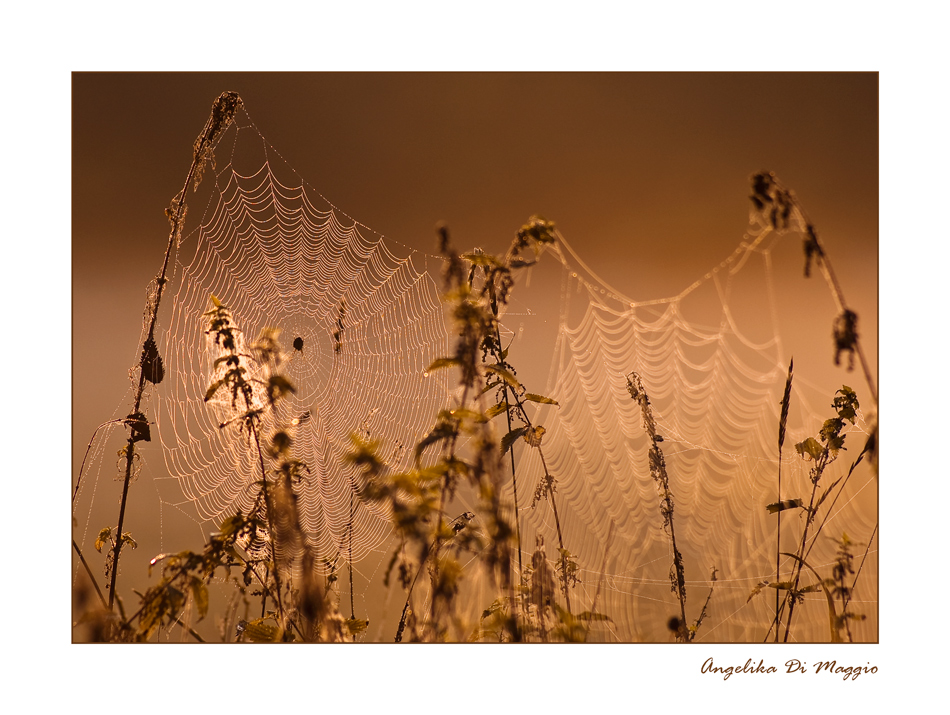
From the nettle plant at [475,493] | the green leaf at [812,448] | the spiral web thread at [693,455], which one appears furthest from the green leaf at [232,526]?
the green leaf at [812,448]

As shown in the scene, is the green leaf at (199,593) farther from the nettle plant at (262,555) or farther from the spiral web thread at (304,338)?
the spiral web thread at (304,338)

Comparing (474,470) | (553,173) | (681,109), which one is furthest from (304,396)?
(681,109)

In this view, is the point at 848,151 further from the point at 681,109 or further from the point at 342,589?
the point at 342,589

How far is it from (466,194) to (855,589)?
6.04 ft

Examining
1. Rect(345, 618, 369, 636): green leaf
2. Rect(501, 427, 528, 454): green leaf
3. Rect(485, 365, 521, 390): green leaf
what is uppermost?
Rect(485, 365, 521, 390): green leaf

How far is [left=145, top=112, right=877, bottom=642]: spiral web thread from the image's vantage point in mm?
2166

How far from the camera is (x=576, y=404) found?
2672 mm

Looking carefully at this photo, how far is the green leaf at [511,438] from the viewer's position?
5.18 ft

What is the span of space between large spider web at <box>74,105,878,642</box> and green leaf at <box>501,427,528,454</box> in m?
0.36

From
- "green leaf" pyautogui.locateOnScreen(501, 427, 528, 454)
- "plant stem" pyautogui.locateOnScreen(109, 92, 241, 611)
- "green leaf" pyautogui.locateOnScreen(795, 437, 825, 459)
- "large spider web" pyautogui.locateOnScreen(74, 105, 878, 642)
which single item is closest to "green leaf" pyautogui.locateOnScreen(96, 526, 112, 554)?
"plant stem" pyautogui.locateOnScreen(109, 92, 241, 611)

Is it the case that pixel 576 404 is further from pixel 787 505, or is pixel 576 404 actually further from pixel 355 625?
pixel 355 625

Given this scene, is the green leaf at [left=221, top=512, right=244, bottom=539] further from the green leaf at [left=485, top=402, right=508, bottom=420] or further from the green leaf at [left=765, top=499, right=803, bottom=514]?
the green leaf at [left=765, top=499, right=803, bottom=514]

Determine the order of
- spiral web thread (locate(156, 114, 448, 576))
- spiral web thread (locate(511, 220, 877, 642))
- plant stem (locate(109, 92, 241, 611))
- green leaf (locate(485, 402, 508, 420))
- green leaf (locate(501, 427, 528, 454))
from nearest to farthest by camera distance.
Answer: green leaf (locate(485, 402, 508, 420)) < green leaf (locate(501, 427, 528, 454)) < plant stem (locate(109, 92, 241, 611)) < spiral web thread (locate(511, 220, 877, 642)) < spiral web thread (locate(156, 114, 448, 576))

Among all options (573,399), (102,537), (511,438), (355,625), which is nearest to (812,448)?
(511,438)
